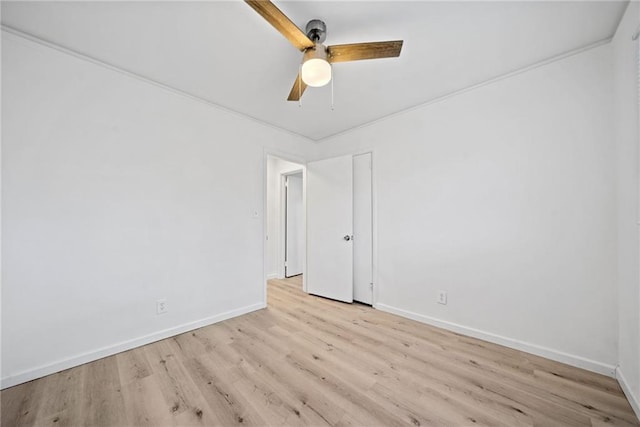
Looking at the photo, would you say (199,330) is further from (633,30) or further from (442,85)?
(633,30)

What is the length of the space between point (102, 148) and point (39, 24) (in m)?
0.81

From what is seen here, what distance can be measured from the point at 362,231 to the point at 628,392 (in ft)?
7.62

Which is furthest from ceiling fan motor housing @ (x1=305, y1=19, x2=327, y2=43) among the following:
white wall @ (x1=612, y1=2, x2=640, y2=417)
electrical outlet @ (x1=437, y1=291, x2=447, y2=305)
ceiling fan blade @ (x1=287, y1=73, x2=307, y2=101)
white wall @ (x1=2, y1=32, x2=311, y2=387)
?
electrical outlet @ (x1=437, y1=291, x2=447, y2=305)

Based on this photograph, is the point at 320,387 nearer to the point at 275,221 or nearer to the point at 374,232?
the point at 374,232

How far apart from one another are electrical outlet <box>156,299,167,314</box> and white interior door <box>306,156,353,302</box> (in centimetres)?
188

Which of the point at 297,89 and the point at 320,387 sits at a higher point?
the point at 297,89

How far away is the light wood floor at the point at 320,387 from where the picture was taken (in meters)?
1.33

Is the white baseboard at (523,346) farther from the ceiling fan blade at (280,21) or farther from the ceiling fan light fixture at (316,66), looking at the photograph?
the ceiling fan blade at (280,21)

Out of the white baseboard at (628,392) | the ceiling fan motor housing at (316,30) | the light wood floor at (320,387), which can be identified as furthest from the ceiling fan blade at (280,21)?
the white baseboard at (628,392)

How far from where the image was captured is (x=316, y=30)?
5.09 feet

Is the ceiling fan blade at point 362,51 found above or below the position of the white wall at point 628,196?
above

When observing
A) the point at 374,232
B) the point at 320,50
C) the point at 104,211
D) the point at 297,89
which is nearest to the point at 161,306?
the point at 104,211

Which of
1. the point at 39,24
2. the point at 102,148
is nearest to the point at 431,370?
the point at 102,148

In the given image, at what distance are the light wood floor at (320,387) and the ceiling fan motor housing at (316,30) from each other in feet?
7.58
